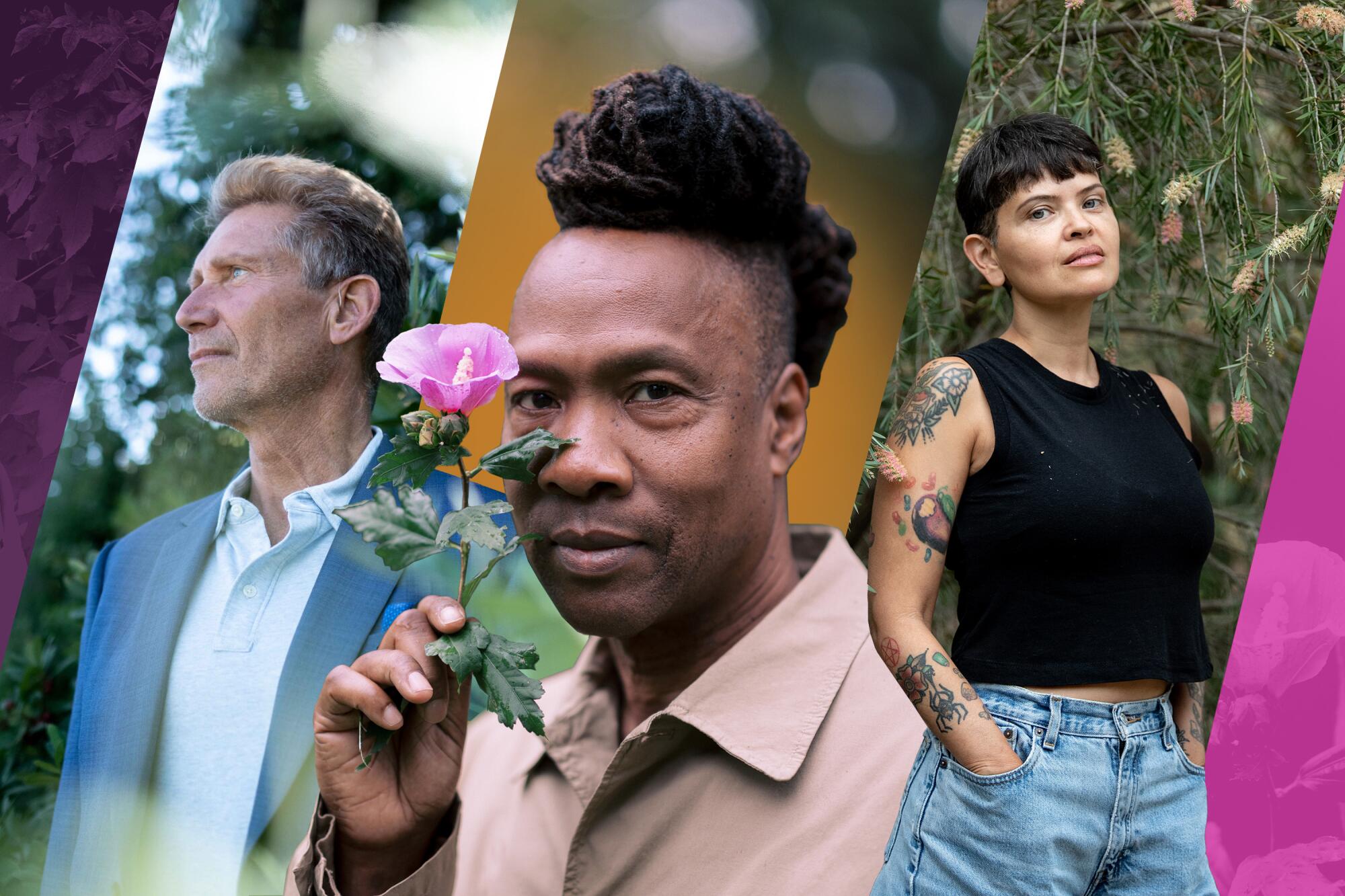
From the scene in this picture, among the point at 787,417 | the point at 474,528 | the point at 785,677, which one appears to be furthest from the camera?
the point at 787,417

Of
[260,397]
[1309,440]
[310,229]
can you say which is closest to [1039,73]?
[1309,440]

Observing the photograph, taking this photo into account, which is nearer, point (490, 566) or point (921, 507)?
point (490, 566)

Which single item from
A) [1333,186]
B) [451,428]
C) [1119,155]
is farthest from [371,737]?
[1333,186]

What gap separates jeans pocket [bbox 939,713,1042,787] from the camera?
7.38 feet

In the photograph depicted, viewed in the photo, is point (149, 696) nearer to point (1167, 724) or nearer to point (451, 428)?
point (451, 428)

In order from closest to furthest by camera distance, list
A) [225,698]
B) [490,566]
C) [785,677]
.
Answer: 1. [490,566]
2. [785,677]
3. [225,698]

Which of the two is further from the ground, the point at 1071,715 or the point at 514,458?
the point at 514,458

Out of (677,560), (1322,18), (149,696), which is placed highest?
(1322,18)

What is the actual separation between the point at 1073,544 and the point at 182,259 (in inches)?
88.0

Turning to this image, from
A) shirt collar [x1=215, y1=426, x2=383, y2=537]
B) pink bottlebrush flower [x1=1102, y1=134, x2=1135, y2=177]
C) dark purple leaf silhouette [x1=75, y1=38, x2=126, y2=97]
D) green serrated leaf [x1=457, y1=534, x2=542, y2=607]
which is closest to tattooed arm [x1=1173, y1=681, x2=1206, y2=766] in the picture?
pink bottlebrush flower [x1=1102, y1=134, x2=1135, y2=177]

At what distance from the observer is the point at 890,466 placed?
2.50 m

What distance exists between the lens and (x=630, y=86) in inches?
105

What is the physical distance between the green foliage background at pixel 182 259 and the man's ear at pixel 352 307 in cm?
11

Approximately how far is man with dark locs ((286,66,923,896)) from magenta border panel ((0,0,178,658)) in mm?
1159
